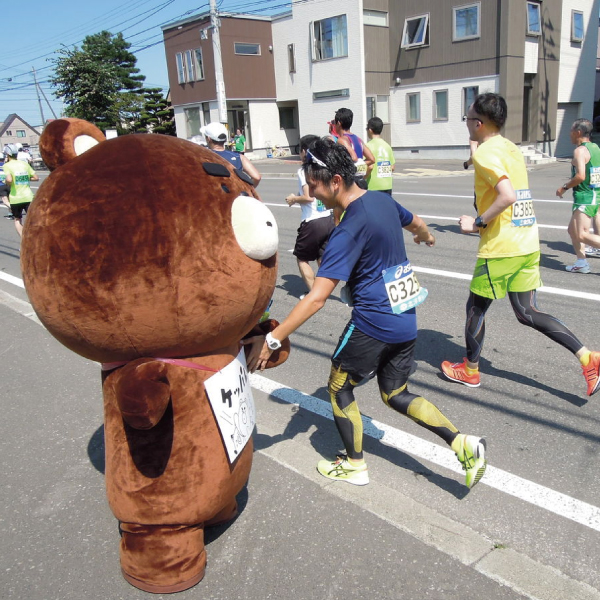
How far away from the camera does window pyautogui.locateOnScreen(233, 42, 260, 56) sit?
3231 cm

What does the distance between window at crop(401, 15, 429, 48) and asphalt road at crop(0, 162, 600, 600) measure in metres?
24.5

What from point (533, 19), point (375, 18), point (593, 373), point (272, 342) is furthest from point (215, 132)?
point (375, 18)

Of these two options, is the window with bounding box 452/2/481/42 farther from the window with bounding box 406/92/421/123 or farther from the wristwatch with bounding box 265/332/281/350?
the wristwatch with bounding box 265/332/281/350

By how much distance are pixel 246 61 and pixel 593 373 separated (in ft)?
106

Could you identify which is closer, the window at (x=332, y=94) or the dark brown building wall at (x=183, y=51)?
the window at (x=332, y=94)

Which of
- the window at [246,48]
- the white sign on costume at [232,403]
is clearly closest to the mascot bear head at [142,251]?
the white sign on costume at [232,403]

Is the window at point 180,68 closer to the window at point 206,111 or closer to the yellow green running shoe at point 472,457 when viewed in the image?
the window at point 206,111

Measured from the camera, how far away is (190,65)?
34.5m

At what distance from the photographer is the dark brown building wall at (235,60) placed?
31984mm

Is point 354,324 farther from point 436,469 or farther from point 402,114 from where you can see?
point 402,114

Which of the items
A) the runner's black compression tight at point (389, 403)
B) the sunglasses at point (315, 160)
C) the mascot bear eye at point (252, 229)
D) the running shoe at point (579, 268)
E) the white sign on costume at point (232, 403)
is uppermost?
the sunglasses at point (315, 160)

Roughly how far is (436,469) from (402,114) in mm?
27011

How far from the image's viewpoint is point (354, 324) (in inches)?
116

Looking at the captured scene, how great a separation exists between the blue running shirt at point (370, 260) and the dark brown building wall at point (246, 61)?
105 feet
